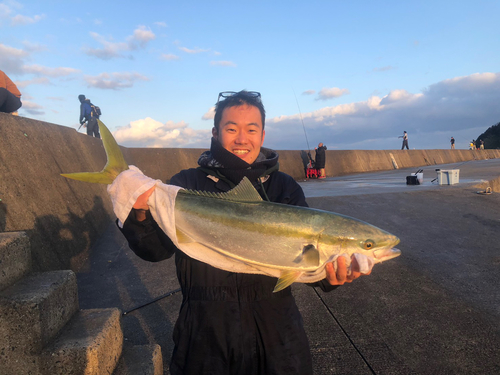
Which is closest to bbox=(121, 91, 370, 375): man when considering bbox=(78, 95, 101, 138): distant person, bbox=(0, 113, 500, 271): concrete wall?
bbox=(0, 113, 500, 271): concrete wall

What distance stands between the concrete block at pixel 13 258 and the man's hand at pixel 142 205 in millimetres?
901

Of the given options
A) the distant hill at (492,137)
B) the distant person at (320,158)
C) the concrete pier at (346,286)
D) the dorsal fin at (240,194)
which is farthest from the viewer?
the distant hill at (492,137)

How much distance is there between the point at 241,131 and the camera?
277cm

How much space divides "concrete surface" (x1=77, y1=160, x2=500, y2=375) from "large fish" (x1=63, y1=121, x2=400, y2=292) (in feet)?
5.22

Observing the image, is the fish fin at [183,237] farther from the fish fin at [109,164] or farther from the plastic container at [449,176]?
the plastic container at [449,176]

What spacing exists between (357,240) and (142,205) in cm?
169

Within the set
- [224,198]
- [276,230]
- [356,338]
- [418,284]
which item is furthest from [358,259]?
[418,284]

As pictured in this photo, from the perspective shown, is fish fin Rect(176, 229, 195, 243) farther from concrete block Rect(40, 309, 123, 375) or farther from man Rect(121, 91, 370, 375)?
concrete block Rect(40, 309, 123, 375)

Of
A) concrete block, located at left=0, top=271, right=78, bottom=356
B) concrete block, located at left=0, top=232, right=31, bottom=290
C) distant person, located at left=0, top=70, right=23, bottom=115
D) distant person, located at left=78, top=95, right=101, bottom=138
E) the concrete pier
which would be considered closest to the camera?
concrete block, located at left=0, top=271, right=78, bottom=356

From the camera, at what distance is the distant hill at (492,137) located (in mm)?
79312

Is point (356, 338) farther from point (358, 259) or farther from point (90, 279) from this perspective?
point (90, 279)

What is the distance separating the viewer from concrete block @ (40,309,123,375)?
2.11 meters

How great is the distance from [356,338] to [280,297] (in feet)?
5.87

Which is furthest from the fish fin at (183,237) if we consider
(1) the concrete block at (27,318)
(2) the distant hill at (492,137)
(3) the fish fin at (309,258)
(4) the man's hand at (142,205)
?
(2) the distant hill at (492,137)
